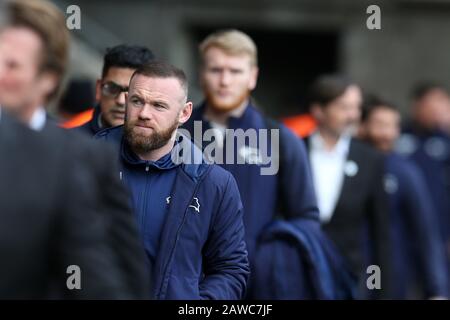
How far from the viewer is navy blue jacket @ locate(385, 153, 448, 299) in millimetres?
9703

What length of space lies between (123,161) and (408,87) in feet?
46.0

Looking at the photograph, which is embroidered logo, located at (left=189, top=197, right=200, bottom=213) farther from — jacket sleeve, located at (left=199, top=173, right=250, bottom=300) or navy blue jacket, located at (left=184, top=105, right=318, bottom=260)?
navy blue jacket, located at (left=184, top=105, right=318, bottom=260)

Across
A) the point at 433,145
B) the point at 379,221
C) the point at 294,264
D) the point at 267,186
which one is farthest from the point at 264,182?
the point at 433,145

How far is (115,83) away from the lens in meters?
6.13

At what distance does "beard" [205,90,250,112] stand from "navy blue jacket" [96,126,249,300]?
1277 mm

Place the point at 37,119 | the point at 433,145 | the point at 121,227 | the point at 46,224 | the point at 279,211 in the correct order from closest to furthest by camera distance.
→ 1. the point at 46,224
2. the point at 121,227
3. the point at 37,119
4. the point at 279,211
5. the point at 433,145

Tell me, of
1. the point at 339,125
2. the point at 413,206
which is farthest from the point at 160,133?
the point at 413,206

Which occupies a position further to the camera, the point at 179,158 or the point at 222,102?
the point at 222,102

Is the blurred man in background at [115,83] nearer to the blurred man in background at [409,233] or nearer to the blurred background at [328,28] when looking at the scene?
the blurred man in background at [409,233]

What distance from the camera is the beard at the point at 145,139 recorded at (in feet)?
17.2

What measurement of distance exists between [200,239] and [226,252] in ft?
0.48

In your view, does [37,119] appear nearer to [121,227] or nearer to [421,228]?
[121,227]
